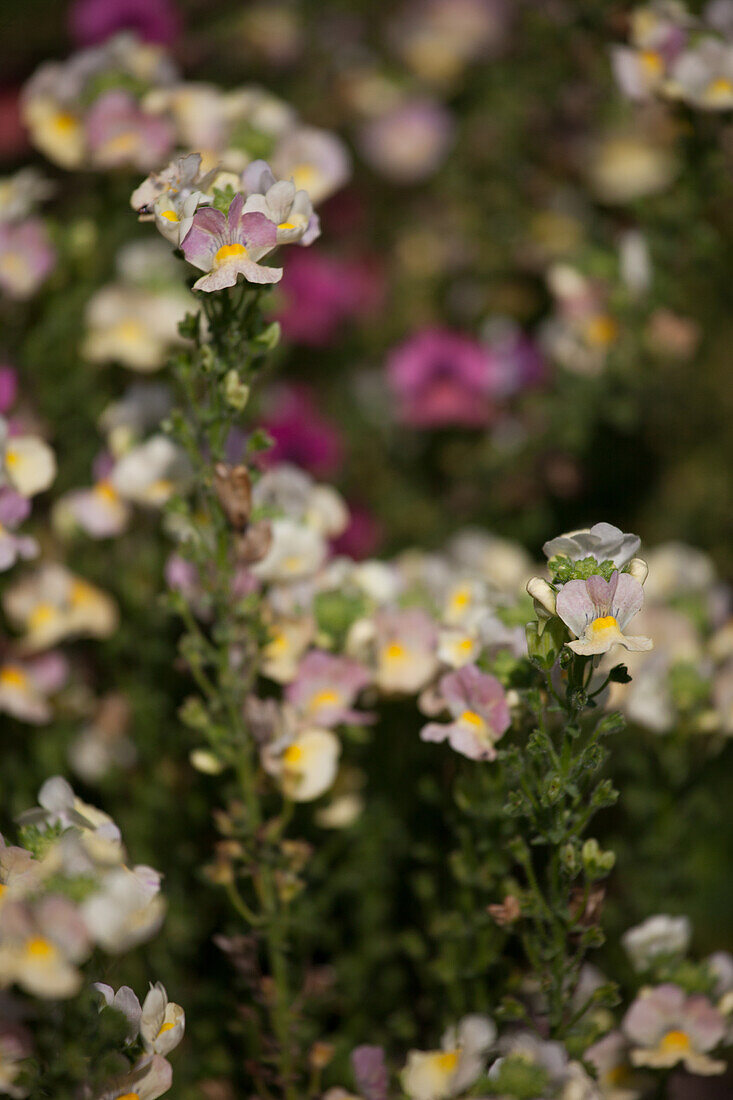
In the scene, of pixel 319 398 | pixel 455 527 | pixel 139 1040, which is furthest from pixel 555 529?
pixel 139 1040

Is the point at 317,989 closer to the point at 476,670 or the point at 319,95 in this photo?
the point at 476,670

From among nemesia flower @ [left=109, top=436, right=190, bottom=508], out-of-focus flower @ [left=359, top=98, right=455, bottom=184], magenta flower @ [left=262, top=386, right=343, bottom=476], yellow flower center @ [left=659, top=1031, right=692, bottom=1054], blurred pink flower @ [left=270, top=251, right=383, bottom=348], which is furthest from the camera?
out-of-focus flower @ [left=359, top=98, right=455, bottom=184]

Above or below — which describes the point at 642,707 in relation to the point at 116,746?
above

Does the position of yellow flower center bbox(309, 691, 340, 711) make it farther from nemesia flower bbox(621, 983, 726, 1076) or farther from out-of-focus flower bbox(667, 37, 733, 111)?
Result: out-of-focus flower bbox(667, 37, 733, 111)

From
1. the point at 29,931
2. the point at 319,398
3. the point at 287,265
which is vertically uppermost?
the point at 29,931

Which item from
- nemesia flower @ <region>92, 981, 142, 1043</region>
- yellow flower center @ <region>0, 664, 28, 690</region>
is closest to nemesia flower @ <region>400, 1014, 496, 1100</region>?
nemesia flower @ <region>92, 981, 142, 1043</region>

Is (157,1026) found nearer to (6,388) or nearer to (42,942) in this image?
(42,942)
